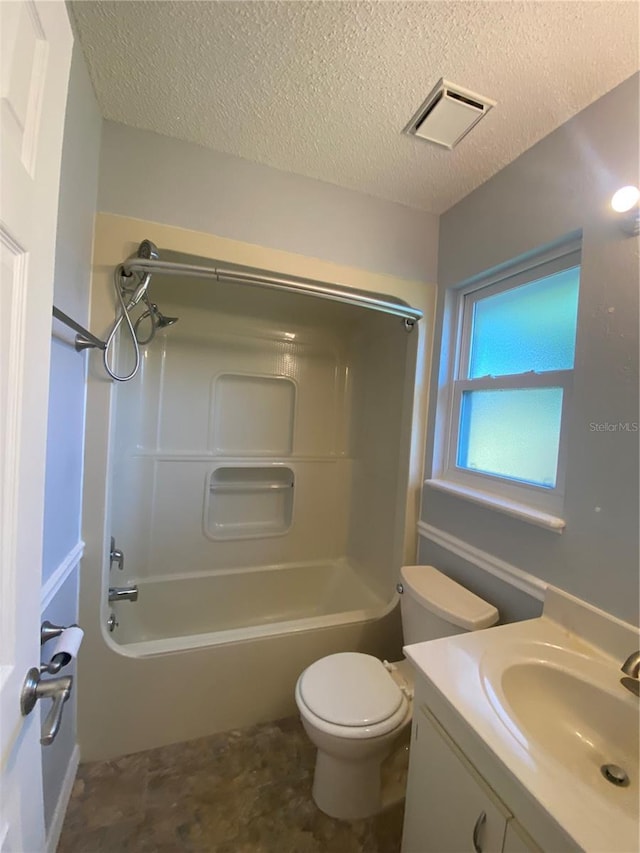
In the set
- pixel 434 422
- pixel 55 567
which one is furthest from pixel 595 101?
pixel 55 567

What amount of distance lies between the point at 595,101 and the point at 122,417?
7.91ft

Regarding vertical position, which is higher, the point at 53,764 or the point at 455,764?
the point at 455,764

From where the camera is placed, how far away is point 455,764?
825 millimetres

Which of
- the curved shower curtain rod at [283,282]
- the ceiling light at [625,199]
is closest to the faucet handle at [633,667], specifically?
the ceiling light at [625,199]

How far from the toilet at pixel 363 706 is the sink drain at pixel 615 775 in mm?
447

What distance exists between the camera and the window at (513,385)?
1.29 meters

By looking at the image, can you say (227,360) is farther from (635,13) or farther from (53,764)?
(635,13)

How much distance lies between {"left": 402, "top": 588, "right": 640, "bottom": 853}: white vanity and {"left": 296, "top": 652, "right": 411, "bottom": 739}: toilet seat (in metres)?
0.20

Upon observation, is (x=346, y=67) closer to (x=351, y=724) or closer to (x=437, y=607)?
(x=437, y=607)

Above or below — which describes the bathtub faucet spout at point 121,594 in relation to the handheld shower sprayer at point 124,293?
below

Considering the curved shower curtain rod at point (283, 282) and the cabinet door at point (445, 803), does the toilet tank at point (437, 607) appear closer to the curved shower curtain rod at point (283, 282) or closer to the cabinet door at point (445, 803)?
the cabinet door at point (445, 803)

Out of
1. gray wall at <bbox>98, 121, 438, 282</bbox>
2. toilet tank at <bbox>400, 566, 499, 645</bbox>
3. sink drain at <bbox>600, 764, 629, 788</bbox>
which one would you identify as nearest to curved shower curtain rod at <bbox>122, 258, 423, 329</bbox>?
gray wall at <bbox>98, 121, 438, 282</bbox>

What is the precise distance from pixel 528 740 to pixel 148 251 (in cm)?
174

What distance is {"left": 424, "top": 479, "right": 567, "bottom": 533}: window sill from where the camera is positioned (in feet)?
3.79
